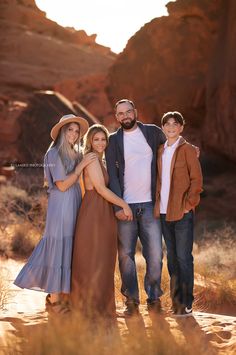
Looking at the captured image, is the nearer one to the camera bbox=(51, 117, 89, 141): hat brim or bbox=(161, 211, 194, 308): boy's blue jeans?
bbox=(161, 211, 194, 308): boy's blue jeans

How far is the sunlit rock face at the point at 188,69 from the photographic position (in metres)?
15.8

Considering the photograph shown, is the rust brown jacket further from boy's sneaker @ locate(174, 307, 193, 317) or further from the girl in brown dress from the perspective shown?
boy's sneaker @ locate(174, 307, 193, 317)

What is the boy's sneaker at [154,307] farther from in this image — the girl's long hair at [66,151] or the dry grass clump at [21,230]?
the dry grass clump at [21,230]

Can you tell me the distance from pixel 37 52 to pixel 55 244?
45501 millimetres

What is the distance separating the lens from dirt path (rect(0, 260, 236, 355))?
425cm

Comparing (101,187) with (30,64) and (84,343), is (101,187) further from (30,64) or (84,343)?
(30,64)

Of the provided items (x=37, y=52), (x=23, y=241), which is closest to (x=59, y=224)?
(x=23, y=241)

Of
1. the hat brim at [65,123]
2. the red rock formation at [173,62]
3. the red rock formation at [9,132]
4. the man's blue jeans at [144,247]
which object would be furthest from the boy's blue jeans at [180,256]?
the red rock formation at [9,132]

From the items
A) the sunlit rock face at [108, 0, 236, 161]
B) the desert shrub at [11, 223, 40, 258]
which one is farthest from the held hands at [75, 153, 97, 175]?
the sunlit rock face at [108, 0, 236, 161]

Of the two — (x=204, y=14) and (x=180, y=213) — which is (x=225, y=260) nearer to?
(x=180, y=213)

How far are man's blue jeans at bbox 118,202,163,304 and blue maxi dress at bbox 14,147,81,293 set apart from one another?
51 centimetres

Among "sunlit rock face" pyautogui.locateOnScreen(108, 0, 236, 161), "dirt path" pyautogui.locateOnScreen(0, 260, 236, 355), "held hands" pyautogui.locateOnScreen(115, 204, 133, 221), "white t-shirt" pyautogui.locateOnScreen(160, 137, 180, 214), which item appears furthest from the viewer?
"sunlit rock face" pyautogui.locateOnScreen(108, 0, 236, 161)

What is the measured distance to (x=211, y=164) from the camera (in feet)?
62.2

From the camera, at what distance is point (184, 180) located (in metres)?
5.18
